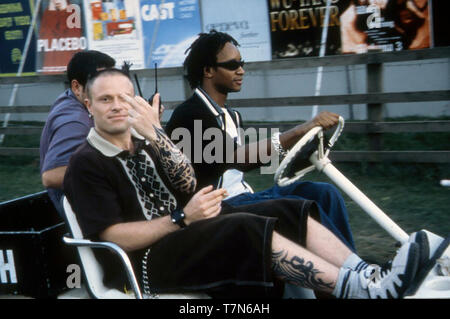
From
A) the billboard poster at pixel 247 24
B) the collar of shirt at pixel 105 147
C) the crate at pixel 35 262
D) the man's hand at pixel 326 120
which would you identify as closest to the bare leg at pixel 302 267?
the man's hand at pixel 326 120

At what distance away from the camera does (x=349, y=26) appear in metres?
7.54

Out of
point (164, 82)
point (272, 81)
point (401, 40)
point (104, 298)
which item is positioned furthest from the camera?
point (164, 82)

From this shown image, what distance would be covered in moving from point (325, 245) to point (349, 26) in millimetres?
5524

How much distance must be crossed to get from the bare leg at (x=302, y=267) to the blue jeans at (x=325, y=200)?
0.45 m

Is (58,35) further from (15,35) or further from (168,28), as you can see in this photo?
(168,28)

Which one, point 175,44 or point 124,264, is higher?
point 175,44

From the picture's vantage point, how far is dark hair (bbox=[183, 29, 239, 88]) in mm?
3586

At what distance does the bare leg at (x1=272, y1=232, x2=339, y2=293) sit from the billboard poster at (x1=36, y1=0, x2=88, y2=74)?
8139mm

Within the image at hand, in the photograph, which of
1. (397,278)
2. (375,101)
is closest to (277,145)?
(397,278)

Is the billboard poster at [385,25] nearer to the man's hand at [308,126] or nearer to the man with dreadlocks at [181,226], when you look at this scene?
the man's hand at [308,126]

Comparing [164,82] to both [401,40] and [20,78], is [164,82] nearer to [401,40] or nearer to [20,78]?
[20,78]

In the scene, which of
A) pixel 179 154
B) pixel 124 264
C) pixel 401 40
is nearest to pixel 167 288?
pixel 124 264

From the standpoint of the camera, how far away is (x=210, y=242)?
2.36 m
